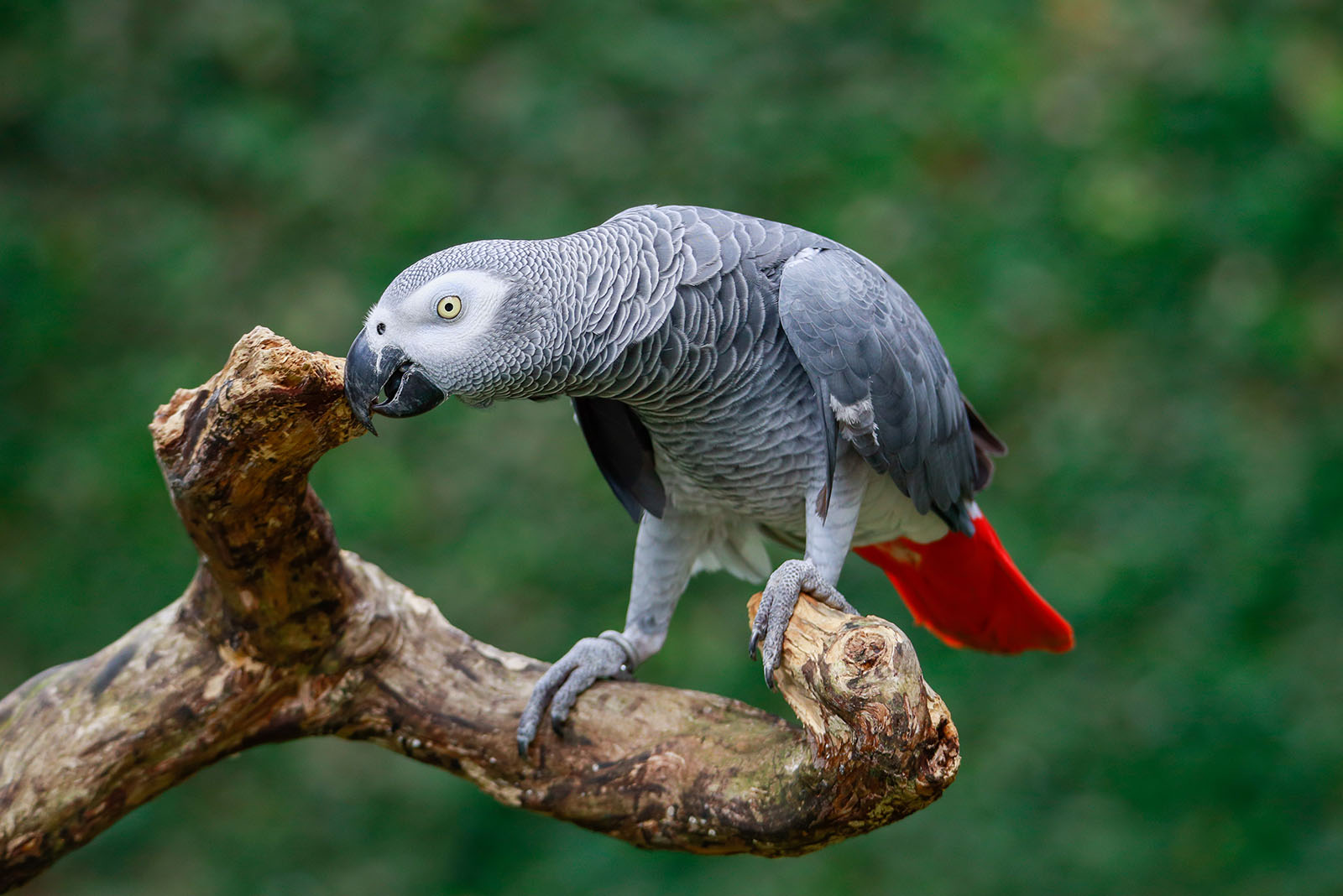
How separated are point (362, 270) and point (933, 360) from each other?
5.47 feet

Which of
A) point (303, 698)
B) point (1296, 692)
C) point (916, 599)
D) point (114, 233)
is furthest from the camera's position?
point (114, 233)

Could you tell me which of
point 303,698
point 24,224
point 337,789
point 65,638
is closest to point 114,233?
point 24,224

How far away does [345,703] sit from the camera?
1.49m

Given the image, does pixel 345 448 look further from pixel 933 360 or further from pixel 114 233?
pixel 933 360

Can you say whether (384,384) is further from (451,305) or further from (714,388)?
(714,388)

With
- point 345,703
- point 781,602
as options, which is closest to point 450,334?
point 781,602

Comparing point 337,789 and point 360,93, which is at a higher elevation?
point 360,93

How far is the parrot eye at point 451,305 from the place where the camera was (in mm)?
1194

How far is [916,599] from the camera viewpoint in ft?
5.94

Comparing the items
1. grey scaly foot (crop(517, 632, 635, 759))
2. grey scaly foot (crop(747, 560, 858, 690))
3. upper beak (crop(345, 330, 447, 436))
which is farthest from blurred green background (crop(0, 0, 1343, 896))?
upper beak (crop(345, 330, 447, 436))

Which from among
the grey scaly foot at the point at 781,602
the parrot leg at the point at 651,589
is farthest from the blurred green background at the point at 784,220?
the grey scaly foot at the point at 781,602

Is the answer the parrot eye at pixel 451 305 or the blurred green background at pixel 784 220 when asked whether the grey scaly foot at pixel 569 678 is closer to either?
the parrot eye at pixel 451 305

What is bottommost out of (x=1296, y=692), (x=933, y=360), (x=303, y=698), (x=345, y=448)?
(x=1296, y=692)

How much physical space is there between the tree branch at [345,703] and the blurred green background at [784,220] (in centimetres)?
114
